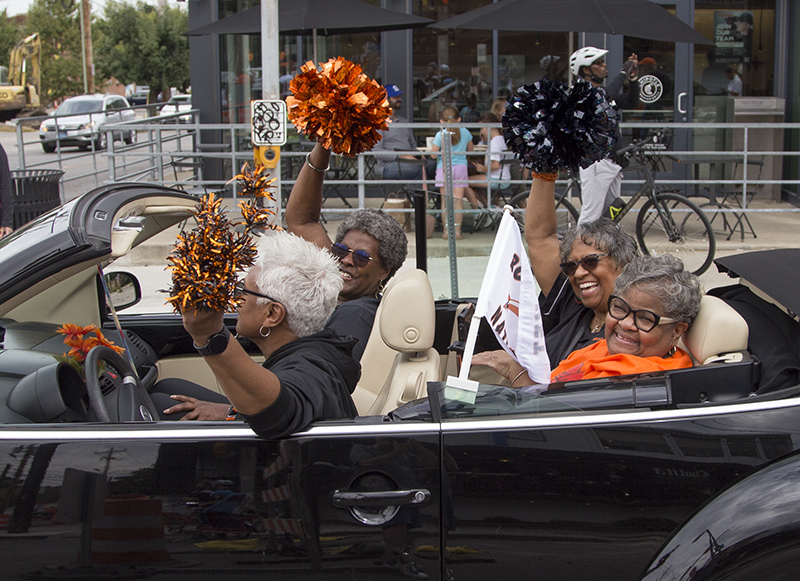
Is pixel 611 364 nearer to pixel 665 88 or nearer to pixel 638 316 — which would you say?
pixel 638 316

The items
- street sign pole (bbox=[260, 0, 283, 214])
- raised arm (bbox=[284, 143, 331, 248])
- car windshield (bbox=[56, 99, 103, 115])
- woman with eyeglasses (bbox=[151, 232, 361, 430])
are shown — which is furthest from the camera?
car windshield (bbox=[56, 99, 103, 115])

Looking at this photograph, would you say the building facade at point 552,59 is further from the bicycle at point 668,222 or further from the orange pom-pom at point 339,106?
the orange pom-pom at point 339,106

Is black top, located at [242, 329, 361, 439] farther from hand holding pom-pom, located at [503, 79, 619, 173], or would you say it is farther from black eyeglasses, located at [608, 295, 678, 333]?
hand holding pom-pom, located at [503, 79, 619, 173]

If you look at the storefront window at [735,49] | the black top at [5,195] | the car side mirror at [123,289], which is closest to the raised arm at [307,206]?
the car side mirror at [123,289]

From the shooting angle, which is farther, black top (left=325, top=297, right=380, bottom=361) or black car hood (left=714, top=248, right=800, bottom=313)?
black top (left=325, top=297, right=380, bottom=361)

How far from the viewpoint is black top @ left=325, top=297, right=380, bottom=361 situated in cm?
330

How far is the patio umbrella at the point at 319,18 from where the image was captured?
349 inches

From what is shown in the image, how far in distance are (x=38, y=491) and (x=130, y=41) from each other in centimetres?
4155

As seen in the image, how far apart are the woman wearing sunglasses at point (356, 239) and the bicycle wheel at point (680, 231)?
187 inches

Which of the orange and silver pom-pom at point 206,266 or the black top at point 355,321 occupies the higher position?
the orange and silver pom-pom at point 206,266

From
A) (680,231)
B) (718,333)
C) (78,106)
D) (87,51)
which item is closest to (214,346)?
(718,333)

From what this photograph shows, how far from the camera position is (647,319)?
2.66m

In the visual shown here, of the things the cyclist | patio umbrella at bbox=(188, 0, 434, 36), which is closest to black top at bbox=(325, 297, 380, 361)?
the cyclist

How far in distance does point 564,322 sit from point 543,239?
384 mm
